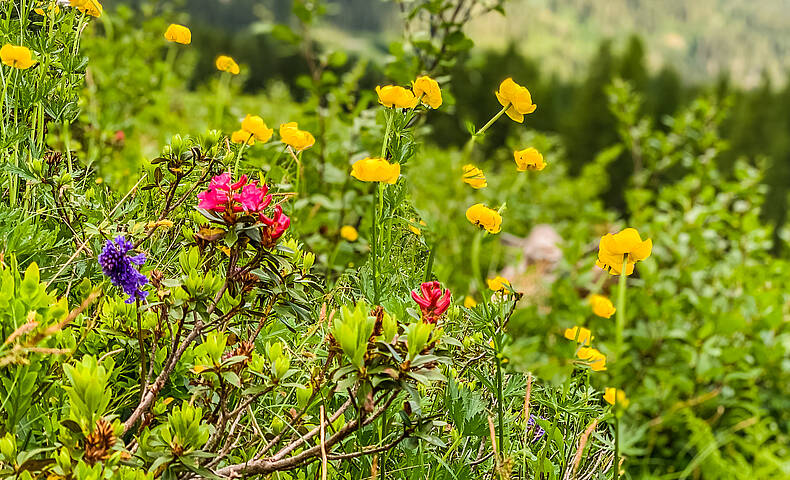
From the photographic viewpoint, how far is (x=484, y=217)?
3.23ft

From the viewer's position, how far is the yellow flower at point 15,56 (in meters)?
0.93

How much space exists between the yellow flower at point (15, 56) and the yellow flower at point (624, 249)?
39.1 inches

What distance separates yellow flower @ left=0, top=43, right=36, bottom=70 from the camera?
3.06ft

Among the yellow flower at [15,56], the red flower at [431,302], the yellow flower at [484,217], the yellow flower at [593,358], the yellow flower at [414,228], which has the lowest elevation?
the yellow flower at [593,358]

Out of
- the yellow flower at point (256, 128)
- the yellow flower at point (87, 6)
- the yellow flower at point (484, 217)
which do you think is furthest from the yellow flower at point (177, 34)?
the yellow flower at point (484, 217)

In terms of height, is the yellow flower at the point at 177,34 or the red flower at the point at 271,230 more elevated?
the yellow flower at the point at 177,34

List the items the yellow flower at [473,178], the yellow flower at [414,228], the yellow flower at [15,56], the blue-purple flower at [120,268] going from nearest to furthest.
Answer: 1. the blue-purple flower at [120,268]
2. the yellow flower at [15,56]
3. the yellow flower at [473,178]
4. the yellow flower at [414,228]

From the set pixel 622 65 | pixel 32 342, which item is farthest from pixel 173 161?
pixel 622 65

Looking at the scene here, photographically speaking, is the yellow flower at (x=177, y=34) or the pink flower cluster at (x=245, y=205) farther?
the yellow flower at (x=177, y=34)

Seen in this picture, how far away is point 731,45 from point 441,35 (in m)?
225

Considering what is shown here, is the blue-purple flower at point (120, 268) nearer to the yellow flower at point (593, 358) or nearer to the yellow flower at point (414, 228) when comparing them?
the yellow flower at point (414, 228)

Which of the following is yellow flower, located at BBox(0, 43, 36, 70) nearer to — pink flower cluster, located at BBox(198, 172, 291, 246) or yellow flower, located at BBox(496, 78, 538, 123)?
pink flower cluster, located at BBox(198, 172, 291, 246)

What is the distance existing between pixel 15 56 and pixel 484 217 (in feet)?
2.72

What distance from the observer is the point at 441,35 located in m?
2.27
